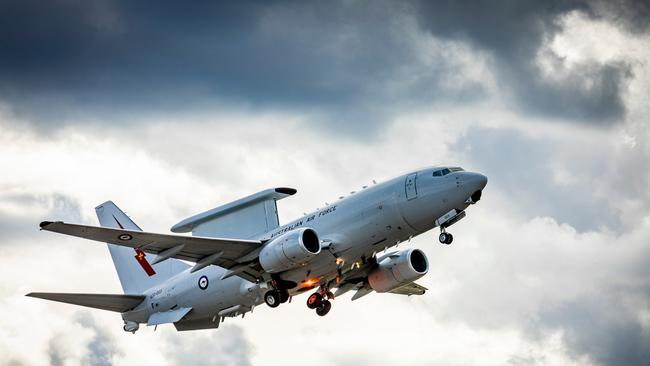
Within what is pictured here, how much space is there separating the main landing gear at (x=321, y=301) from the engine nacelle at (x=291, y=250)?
627 cm

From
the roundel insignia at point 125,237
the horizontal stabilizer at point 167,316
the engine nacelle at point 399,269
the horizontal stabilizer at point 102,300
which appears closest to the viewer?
the roundel insignia at point 125,237

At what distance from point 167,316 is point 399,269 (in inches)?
509

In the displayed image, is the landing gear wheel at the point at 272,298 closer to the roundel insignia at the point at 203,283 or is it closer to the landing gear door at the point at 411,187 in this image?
the roundel insignia at the point at 203,283

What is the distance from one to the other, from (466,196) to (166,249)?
14597 mm

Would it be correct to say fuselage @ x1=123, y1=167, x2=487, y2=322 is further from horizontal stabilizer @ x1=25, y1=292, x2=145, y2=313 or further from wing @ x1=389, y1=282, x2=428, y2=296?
wing @ x1=389, y1=282, x2=428, y2=296

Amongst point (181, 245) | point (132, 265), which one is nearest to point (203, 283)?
point (181, 245)

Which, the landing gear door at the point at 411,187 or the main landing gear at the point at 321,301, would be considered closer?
the landing gear door at the point at 411,187

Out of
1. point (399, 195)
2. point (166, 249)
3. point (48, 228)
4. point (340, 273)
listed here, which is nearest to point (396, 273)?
point (340, 273)

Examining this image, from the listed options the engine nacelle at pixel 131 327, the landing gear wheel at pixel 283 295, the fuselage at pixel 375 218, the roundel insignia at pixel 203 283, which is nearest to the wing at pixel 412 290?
the fuselage at pixel 375 218

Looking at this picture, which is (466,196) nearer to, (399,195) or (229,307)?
(399,195)

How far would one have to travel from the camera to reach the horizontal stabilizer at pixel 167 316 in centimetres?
5568

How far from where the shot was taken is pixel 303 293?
54.1 m

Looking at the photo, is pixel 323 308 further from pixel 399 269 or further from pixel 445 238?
pixel 445 238

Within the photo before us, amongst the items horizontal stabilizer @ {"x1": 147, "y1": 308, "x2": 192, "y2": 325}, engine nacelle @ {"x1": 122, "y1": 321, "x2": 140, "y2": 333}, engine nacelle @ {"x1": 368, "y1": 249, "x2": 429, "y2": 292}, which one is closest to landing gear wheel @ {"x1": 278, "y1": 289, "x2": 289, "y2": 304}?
horizontal stabilizer @ {"x1": 147, "y1": 308, "x2": 192, "y2": 325}
